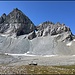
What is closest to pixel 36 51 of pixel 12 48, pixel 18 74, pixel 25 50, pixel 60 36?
pixel 25 50

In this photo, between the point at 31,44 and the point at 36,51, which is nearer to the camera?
the point at 36,51

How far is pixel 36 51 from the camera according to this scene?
17438cm

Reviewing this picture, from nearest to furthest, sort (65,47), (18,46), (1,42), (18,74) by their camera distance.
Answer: (18,74)
(65,47)
(18,46)
(1,42)

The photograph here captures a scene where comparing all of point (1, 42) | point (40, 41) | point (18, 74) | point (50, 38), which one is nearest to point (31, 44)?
point (40, 41)

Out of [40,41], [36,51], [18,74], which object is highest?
[40,41]

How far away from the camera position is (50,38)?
193375 millimetres

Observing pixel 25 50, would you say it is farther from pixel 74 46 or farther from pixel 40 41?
pixel 74 46

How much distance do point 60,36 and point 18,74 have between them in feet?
557

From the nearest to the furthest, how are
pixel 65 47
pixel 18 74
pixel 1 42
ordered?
pixel 18 74, pixel 65 47, pixel 1 42

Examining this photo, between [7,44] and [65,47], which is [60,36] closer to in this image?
[65,47]

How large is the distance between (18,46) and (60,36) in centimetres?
4895

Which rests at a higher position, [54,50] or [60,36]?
[60,36]

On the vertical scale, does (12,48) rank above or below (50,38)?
below

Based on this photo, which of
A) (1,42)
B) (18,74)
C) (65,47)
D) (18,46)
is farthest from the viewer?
(1,42)
